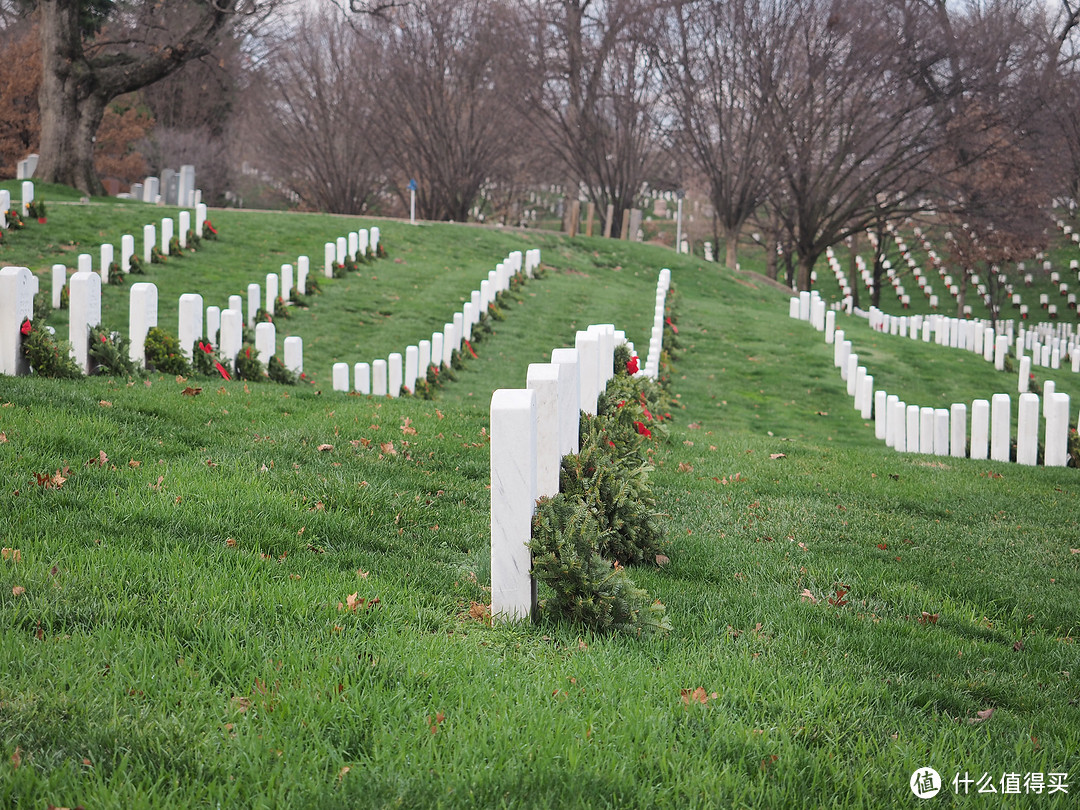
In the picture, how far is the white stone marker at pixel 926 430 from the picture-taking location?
1182 cm

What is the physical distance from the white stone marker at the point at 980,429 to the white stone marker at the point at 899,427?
0.93 m

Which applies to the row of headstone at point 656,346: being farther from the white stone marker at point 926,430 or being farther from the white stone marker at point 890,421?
the white stone marker at point 926,430

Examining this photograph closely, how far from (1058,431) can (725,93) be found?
78.4 ft

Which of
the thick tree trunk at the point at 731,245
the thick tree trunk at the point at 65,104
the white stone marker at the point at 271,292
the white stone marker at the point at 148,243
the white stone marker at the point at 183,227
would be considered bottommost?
the white stone marker at the point at 271,292

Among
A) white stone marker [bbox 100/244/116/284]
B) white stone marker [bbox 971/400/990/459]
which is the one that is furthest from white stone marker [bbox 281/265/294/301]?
white stone marker [bbox 971/400/990/459]

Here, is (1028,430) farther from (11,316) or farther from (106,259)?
(106,259)

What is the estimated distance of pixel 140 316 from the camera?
30.2ft

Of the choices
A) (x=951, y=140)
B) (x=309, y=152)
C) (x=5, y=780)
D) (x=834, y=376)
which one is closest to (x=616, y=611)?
(x=5, y=780)

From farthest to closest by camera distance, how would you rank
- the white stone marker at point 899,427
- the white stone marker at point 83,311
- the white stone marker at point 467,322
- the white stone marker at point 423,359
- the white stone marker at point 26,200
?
the white stone marker at point 26,200
the white stone marker at point 467,322
the white stone marker at point 423,359
the white stone marker at point 899,427
the white stone marker at point 83,311

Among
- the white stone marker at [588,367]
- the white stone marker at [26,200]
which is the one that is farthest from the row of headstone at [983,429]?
the white stone marker at [26,200]

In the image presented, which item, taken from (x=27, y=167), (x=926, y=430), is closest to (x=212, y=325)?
(x=926, y=430)

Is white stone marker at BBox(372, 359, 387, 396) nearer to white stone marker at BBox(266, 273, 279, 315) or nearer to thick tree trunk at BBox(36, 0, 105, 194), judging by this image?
white stone marker at BBox(266, 273, 279, 315)

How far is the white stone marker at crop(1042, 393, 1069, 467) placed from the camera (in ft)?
36.3

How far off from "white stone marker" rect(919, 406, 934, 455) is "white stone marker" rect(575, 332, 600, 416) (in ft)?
24.9
